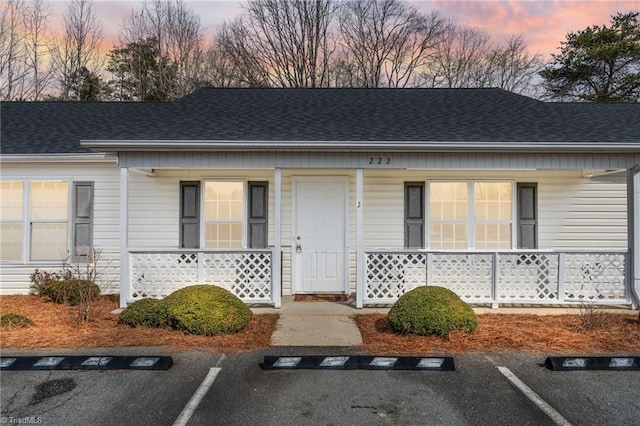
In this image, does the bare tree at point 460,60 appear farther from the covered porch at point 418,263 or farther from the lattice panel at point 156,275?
the lattice panel at point 156,275

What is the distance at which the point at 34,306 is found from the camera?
302 inches

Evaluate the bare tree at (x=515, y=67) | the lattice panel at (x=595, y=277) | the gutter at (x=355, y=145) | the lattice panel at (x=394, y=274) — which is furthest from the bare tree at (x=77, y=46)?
the lattice panel at (x=595, y=277)

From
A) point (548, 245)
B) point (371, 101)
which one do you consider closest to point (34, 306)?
point (371, 101)

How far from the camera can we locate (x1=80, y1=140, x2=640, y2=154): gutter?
707 centimetres

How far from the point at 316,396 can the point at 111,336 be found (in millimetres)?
3355

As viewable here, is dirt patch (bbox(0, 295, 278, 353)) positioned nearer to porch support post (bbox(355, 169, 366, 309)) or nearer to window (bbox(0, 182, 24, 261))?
porch support post (bbox(355, 169, 366, 309))

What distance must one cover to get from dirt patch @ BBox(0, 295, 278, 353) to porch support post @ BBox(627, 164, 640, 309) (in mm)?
6230

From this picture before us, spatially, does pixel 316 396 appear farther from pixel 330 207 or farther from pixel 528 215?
pixel 528 215

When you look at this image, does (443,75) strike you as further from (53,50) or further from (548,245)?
(53,50)

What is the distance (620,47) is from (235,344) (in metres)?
25.0

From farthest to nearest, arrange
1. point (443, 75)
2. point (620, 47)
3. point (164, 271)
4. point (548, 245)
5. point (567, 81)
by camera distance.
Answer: point (443, 75) → point (567, 81) → point (620, 47) → point (548, 245) → point (164, 271)

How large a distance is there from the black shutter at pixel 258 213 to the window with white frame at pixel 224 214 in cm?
19

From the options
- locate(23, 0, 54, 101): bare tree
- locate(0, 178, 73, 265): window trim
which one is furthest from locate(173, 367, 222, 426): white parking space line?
locate(23, 0, 54, 101): bare tree

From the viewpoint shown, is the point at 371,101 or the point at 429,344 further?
the point at 371,101
